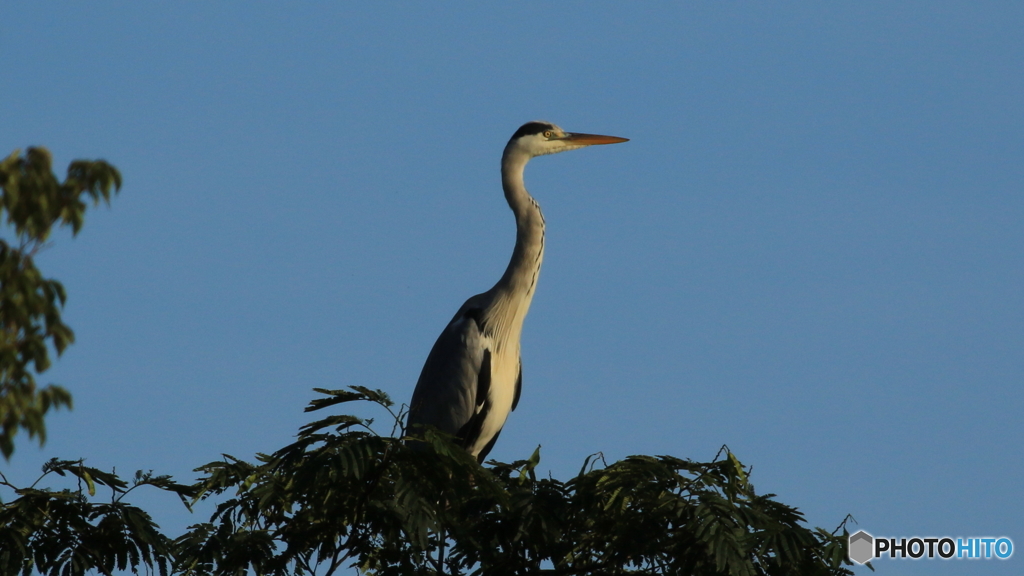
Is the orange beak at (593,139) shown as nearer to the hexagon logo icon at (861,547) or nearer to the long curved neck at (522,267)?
the long curved neck at (522,267)

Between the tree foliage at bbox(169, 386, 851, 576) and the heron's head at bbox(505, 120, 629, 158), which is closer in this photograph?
the tree foliage at bbox(169, 386, 851, 576)

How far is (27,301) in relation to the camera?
321cm

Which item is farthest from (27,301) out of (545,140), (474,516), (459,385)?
(545,140)

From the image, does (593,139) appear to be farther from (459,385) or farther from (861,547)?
(861,547)

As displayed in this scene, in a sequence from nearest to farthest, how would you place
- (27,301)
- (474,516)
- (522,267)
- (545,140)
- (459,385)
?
(27,301), (474,516), (459,385), (522,267), (545,140)

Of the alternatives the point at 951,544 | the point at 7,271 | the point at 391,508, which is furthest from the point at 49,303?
the point at 951,544

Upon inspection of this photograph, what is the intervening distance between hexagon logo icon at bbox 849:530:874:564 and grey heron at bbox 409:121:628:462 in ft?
13.3

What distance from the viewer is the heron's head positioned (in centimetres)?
1114

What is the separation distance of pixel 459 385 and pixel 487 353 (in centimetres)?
38

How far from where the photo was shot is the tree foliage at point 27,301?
10.5 ft

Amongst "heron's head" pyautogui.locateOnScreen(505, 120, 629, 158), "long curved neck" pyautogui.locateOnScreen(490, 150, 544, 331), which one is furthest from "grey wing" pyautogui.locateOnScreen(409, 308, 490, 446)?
"heron's head" pyautogui.locateOnScreen(505, 120, 629, 158)

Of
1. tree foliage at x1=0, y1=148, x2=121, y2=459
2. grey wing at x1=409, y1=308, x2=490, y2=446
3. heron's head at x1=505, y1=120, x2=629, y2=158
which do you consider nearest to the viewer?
tree foliage at x1=0, y1=148, x2=121, y2=459

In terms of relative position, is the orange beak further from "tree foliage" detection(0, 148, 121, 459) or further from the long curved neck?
"tree foliage" detection(0, 148, 121, 459)

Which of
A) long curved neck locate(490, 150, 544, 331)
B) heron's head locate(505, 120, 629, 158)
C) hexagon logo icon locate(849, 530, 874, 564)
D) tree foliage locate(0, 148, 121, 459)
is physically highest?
heron's head locate(505, 120, 629, 158)
